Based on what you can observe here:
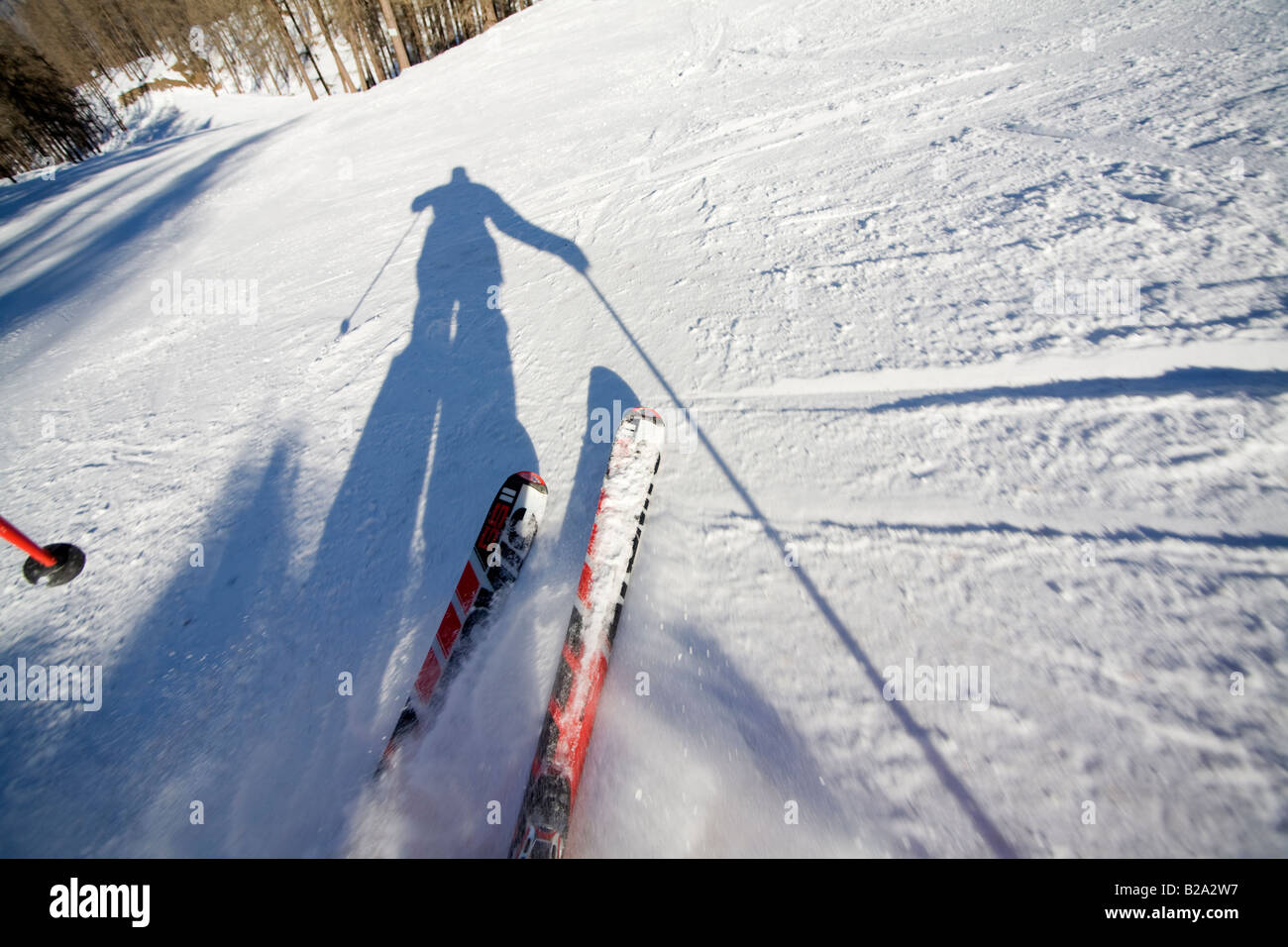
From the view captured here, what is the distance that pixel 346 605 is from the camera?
2.99m

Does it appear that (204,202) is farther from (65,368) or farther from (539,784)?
(539,784)

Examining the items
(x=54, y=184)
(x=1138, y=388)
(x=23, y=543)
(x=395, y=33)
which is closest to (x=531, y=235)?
(x=23, y=543)

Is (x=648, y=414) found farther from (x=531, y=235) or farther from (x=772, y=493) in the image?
(x=531, y=235)

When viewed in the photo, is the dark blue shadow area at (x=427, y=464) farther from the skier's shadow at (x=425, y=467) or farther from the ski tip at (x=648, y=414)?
the ski tip at (x=648, y=414)

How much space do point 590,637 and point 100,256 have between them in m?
14.2

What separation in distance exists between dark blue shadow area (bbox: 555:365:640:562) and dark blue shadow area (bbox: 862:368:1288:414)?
6.04ft

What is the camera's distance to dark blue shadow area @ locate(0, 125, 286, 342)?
8305mm

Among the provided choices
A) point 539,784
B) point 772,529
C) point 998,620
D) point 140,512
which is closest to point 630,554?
point 772,529

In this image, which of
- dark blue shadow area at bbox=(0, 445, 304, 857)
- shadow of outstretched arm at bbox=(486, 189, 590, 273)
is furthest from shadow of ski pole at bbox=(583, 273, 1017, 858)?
shadow of outstretched arm at bbox=(486, 189, 590, 273)

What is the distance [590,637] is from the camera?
2414mm

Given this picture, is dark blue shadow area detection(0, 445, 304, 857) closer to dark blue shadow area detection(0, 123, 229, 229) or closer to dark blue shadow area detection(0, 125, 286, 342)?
dark blue shadow area detection(0, 125, 286, 342)

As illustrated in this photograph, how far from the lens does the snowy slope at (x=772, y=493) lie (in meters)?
1.97
